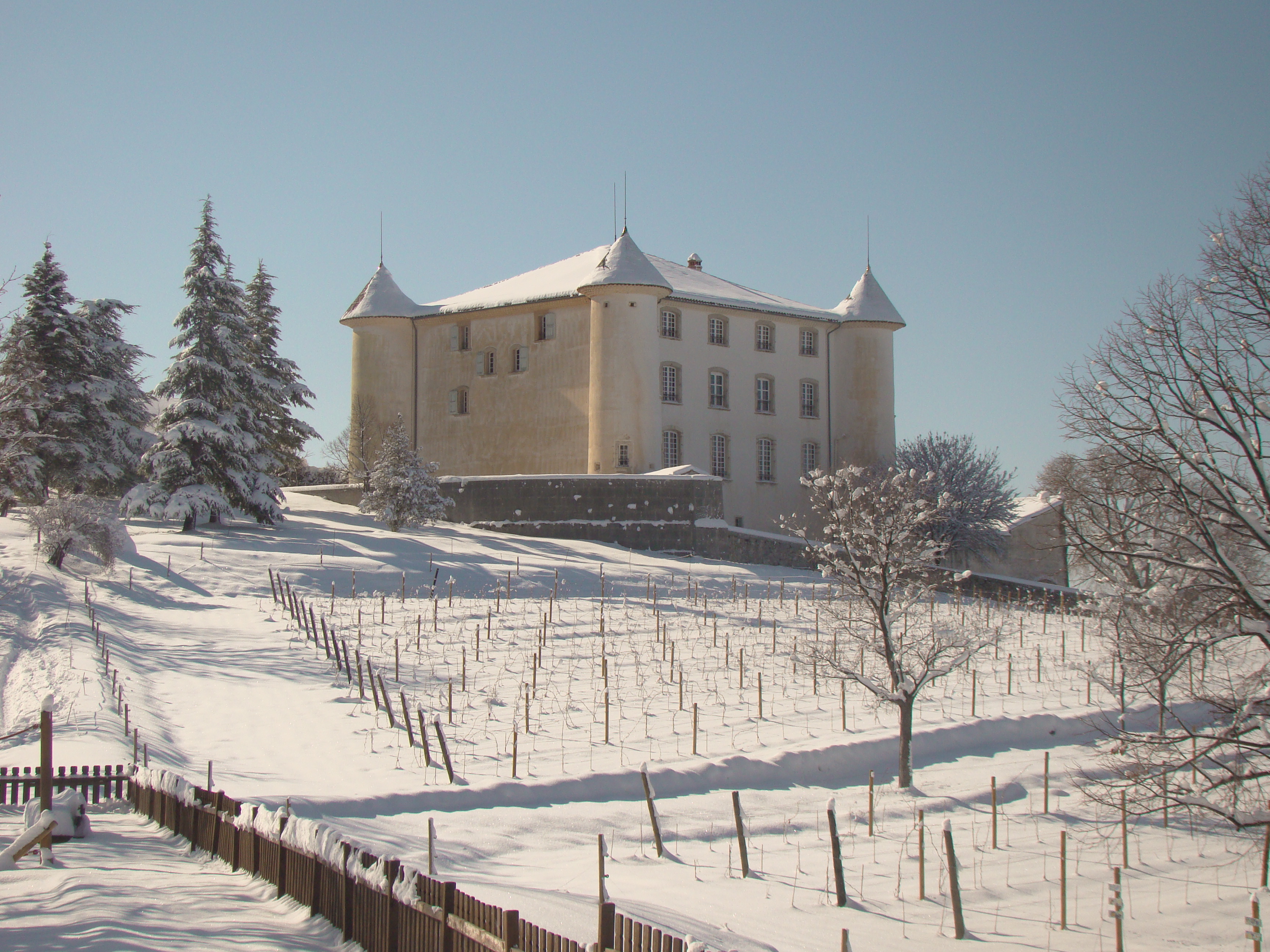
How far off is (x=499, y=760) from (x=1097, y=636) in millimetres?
16640

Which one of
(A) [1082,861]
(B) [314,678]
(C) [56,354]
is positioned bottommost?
(A) [1082,861]

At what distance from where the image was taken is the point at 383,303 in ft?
154

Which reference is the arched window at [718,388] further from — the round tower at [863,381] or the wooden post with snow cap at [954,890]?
the wooden post with snow cap at [954,890]

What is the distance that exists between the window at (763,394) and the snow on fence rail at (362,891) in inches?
1459

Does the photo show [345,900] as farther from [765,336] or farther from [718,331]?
[765,336]

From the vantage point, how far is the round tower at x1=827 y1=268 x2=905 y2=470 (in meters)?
46.6


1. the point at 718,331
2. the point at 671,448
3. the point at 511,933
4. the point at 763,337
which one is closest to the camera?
the point at 511,933

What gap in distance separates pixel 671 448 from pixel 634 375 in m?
4.15

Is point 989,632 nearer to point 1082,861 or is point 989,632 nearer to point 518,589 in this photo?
point 1082,861

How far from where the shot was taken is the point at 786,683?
20.2 meters

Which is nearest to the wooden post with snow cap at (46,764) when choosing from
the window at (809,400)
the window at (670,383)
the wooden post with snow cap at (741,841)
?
the wooden post with snow cap at (741,841)

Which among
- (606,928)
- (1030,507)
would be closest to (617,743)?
(606,928)

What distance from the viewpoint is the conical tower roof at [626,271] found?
40.7m

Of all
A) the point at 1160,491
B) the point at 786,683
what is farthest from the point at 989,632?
the point at 1160,491
